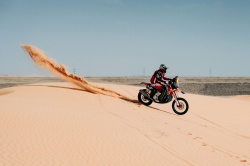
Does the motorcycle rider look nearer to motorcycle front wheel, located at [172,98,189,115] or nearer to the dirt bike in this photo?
the dirt bike

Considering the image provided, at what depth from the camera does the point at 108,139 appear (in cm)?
955

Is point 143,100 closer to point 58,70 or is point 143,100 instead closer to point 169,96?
point 169,96

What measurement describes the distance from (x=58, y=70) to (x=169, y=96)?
21.6ft

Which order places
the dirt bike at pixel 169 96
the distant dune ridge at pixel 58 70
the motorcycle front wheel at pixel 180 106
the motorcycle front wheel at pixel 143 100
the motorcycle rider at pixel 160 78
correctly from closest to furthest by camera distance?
the dirt bike at pixel 169 96 → the motorcycle rider at pixel 160 78 → the motorcycle front wheel at pixel 180 106 → the motorcycle front wheel at pixel 143 100 → the distant dune ridge at pixel 58 70

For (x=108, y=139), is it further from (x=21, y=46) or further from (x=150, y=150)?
(x=21, y=46)

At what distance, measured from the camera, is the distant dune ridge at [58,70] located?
57.9ft

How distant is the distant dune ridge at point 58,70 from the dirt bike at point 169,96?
1513 millimetres

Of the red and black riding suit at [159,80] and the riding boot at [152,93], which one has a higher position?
the red and black riding suit at [159,80]

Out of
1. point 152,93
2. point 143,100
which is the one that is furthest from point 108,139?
point 143,100

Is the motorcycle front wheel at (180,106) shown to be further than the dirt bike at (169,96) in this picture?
Yes

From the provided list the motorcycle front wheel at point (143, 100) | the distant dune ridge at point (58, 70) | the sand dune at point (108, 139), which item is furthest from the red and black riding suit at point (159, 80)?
the distant dune ridge at point (58, 70)

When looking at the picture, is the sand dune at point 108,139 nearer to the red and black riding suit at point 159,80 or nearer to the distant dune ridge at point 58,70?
the red and black riding suit at point 159,80

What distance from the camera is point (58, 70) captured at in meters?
18.8

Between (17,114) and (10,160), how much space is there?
12.1ft
